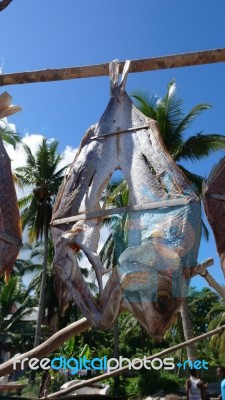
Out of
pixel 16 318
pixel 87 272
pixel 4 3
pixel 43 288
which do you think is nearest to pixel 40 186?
pixel 43 288

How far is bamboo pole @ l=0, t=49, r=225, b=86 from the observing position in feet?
18.1

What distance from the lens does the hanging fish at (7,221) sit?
472cm

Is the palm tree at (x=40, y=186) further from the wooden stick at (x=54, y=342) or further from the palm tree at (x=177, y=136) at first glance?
the wooden stick at (x=54, y=342)

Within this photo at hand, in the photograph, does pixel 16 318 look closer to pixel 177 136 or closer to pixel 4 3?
pixel 177 136

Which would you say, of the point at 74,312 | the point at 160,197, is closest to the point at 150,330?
the point at 160,197

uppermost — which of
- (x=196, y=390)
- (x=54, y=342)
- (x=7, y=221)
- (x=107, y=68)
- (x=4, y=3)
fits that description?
(x=4, y=3)

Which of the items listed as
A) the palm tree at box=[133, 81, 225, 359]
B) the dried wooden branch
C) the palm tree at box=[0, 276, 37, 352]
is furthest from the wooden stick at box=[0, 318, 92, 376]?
the palm tree at box=[0, 276, 37, 352]

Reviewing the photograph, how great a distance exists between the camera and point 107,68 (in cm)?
571

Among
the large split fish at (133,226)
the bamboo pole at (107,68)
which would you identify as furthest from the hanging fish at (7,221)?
the bamboo pole at (107,68)

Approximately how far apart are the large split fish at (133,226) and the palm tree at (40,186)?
1796 centimetres

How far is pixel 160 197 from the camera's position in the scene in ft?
13.4

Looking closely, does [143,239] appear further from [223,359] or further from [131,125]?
[223,359]

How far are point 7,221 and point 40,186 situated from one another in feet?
61.2

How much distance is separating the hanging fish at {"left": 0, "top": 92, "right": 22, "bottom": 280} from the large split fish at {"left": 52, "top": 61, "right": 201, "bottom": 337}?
55cm
